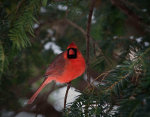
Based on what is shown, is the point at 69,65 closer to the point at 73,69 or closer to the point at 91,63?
the point at 73,69

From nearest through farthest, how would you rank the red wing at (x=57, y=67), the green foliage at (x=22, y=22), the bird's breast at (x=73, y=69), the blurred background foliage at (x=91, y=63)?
1. the blurred background foliage at (x=91, y=63)
2. the green foliage at (x=22, y=22)
3. the bird's breast at (x=73, y=69)
4. the red wing at (x=57, y=67)

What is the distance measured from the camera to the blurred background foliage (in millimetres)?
860

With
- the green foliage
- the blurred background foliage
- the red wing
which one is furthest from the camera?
the red wing

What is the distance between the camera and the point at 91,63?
163cm

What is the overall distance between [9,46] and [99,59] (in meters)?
0.62

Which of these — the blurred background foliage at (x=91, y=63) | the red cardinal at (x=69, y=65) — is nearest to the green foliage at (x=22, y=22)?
the blurred background foliage at (x=91, y=63)

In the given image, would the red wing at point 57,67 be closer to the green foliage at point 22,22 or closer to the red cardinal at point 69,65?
the red cardinal at point 69,65

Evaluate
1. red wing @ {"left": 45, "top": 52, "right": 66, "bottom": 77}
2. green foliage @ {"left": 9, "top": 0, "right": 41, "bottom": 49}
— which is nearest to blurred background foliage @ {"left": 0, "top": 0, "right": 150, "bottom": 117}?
green foliage @ {"left": 9, "top": 0, "right": 41, "bottom": 49}

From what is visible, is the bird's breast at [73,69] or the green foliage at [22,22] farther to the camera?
the bird's breast at [73,69]

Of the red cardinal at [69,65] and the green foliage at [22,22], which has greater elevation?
the green foliage at [22,22]

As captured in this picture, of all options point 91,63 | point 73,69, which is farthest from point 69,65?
point 91,63

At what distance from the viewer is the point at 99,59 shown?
154cm

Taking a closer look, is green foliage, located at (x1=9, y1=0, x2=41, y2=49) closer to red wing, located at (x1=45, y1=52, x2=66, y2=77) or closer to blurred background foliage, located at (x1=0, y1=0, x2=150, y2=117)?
blurred background foliage, located at (x1=0, y1=0, x2=150, y2=117)

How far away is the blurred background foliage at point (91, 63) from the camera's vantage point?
2.82 feet
